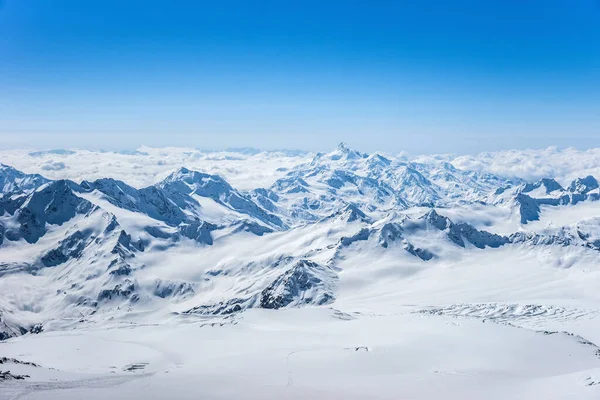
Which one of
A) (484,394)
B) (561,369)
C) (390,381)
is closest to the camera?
(484,394)

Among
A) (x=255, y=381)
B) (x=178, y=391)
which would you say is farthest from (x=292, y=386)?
(x=178, y=391)

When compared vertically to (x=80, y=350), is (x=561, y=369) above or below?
above

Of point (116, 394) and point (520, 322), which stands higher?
point (116, 394)

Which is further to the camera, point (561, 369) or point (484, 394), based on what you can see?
point (561, 369)

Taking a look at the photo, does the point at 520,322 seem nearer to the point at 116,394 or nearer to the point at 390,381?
the point at 390,381

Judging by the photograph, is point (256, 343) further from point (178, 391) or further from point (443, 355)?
point (178, 391)

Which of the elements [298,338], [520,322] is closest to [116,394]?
[298,338]

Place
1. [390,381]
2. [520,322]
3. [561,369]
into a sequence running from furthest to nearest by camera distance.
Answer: [520,322], [561,369], [390,381]

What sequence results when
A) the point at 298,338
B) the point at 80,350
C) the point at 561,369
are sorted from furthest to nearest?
the point at 298,338, the point at 80,350, the point at 561,369

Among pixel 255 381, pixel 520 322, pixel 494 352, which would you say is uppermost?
pixel 255 381
